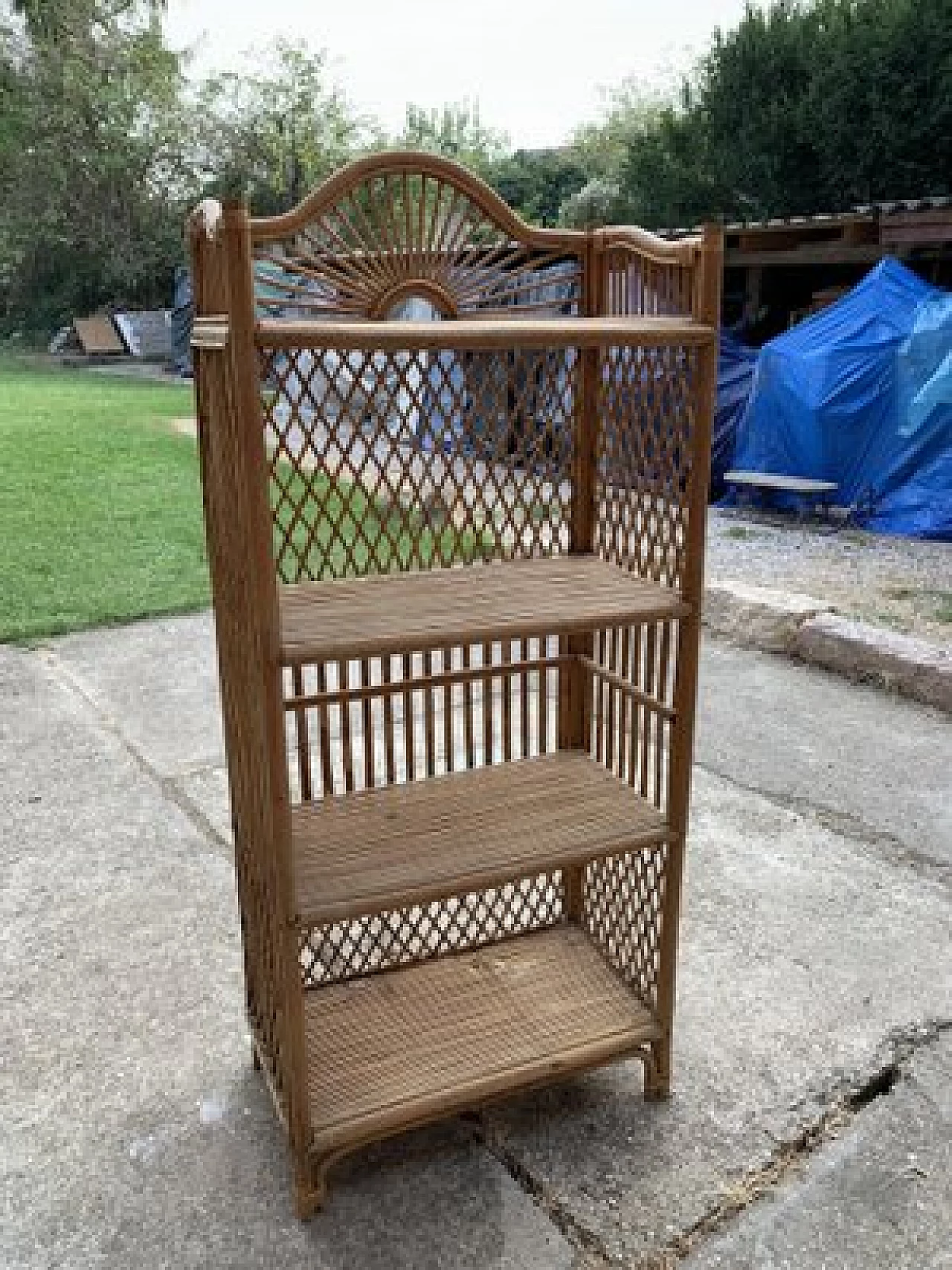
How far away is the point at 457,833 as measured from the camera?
1879 millimetres

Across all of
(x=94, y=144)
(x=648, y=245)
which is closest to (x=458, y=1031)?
(x=648, y=245)

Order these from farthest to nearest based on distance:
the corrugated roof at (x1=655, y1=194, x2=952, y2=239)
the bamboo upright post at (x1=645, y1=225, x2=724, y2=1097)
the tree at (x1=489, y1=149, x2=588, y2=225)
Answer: the tree at (x1=489, y1=149, x2=588, y2=225) → the corrugated roof at (x1=655, y1=194, x2=952, y2=239) → the bamboo upright post at (x1=645, y1=225, x2=724, y2=1097)

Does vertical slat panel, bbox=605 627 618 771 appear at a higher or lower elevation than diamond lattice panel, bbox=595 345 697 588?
lower

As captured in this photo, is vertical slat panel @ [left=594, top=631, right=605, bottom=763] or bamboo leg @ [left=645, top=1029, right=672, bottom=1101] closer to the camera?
bamboo leg @ [left=645, top=1029, right=672, bottom=1101]

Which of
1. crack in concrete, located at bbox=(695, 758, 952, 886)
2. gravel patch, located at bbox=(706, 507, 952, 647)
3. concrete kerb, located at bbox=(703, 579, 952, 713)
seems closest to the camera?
crack in concrete, located at bbox=(695, 758, 952, 886)

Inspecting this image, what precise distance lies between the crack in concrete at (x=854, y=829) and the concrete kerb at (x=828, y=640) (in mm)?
1023

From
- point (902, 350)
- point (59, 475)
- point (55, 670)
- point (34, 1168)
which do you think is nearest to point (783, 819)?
point (34, 1168)

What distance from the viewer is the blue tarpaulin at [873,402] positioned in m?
6.57

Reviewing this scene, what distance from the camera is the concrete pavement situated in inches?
66.5

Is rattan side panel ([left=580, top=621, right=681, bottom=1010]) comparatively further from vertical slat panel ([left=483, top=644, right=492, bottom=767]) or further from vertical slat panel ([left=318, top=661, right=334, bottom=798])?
vertical slat panel ([left=318, top=661, right=334, bottom=798])

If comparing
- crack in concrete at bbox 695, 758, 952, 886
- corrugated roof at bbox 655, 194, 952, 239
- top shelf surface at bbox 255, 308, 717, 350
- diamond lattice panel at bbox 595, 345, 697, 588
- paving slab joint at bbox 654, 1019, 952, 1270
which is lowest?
paving slab joint at bbox 654, 1019, 952, 1270

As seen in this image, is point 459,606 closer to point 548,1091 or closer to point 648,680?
point 648,680

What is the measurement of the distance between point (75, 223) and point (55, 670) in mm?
19053

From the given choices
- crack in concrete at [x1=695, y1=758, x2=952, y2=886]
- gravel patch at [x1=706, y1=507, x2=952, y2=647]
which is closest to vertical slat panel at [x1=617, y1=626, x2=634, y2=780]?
crack in concrete at [x1=695, y1=758, x2=952, y2=886]
